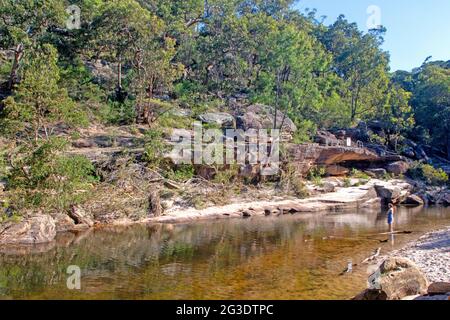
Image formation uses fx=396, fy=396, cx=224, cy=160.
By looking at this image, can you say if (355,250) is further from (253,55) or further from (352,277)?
(253,55)

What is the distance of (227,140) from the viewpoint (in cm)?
3159

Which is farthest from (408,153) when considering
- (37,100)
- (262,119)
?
(37,100)

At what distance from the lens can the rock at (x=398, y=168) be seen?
3709 cm

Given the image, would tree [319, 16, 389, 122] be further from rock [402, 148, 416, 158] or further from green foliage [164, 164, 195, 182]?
→ green foliage [164, 164, 195, 182]

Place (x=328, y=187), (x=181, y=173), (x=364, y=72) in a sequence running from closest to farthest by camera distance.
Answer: (x=181, y=173)
(x=328, y=187)
(x=364, y=72)

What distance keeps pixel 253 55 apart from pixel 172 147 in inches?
924

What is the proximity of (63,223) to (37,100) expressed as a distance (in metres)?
8.43

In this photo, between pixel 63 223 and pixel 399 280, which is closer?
pixel 399 280

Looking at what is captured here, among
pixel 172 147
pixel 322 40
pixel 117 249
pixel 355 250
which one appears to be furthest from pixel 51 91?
pixel 322 40

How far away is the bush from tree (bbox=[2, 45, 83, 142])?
3050 centimetres

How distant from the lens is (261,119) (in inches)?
1537

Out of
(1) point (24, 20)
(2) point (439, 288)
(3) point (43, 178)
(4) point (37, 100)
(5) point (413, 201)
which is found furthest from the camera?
(5) point (413, 201)

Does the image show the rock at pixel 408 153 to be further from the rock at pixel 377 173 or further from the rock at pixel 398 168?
the rock at pixel 377 173

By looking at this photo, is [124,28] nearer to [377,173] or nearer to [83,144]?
[83,144]
